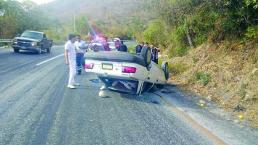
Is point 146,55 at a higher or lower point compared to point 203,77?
higher

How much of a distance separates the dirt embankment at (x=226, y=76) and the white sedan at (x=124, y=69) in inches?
74.7

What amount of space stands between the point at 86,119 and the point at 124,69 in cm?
260

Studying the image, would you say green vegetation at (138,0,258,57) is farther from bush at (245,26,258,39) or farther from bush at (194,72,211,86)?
bush at (194,72,211,86)

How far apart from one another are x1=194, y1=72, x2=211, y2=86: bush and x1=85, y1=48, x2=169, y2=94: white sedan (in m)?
1.93

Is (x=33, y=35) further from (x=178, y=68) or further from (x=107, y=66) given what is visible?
(x=107, y=66)

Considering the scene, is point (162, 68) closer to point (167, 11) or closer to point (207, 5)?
point (207, 5)

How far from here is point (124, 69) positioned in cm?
983

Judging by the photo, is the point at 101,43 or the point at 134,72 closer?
the point at 134,72

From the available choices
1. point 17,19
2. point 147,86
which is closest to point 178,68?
point 147,86

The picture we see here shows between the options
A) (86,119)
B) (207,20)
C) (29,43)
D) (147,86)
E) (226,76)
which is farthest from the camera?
(29,43)

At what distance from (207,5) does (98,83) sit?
5261 mm

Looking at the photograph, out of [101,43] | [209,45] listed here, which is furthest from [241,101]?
[101,43]

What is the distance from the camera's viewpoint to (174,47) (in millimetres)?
21375

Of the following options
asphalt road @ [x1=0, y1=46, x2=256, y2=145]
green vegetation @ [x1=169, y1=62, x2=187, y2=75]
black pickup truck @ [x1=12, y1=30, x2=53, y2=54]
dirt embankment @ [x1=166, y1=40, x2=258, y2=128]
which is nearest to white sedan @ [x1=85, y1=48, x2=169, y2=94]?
asphalt road @ [x1=0, y1=46, x2=256, y2=145]
